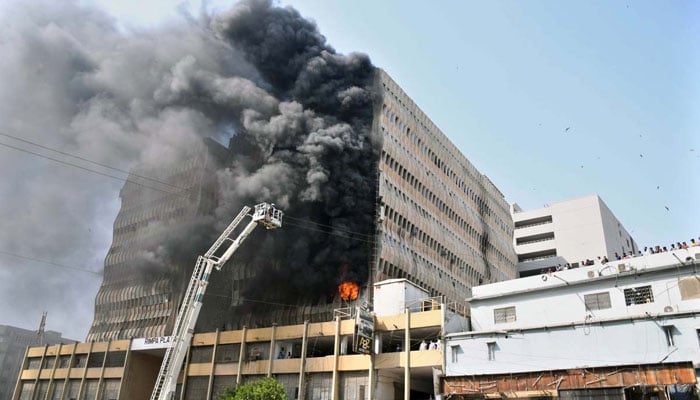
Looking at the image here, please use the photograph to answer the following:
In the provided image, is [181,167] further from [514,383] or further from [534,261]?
[534,261]

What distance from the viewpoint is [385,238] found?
53625 mm

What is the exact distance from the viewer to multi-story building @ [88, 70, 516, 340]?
54.0 m

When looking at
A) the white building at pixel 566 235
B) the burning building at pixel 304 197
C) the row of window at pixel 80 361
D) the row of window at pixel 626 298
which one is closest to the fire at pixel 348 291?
the burning building at pixel 304 197

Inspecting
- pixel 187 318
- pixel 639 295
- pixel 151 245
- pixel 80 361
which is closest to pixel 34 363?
pixel 80 361

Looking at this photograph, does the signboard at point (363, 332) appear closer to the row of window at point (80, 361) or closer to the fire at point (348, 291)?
the fire at point (348, 291)

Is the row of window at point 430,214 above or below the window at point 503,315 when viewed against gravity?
above

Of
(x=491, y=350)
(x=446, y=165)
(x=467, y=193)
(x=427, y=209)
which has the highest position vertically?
(x=446, y=165)

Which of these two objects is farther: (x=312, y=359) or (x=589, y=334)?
(x=312, y=359)

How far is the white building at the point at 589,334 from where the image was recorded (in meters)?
28.5

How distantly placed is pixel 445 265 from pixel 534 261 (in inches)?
1461

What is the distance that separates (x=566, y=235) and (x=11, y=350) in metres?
117

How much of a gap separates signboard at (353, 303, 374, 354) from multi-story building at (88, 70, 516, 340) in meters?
8.74

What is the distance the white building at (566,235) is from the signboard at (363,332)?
5929 cm

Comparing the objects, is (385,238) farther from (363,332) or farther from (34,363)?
(34,363)
